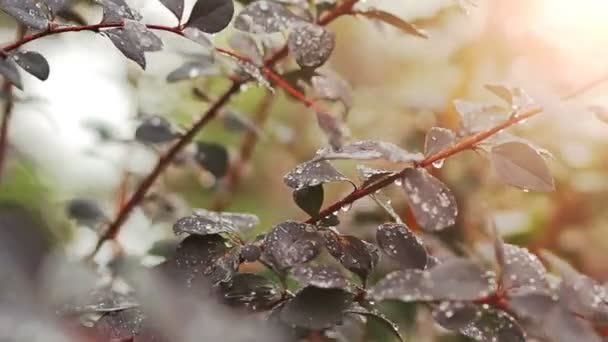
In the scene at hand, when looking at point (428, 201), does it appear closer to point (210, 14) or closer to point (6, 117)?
point (210, 14)

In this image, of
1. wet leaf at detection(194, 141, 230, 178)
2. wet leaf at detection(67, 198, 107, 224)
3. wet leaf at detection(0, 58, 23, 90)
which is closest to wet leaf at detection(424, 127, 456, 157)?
wet leaf at detection(0, 58, 23, 90)

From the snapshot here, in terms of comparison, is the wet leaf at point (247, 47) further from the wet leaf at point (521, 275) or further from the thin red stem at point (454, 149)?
the wet leaf at point (521, 275)

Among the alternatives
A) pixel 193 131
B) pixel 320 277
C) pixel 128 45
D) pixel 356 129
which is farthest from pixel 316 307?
pixel 356 129

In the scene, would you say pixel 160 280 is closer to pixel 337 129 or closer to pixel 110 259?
pixel 337 129

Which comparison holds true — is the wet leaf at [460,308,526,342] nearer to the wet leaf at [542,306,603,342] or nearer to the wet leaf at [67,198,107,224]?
the wet leaf at [542,306,603,342]

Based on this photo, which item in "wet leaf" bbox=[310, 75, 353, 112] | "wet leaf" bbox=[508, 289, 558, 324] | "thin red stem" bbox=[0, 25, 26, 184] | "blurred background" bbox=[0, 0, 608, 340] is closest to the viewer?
"wet leaf" bbox=[508, 289, 558, 324]

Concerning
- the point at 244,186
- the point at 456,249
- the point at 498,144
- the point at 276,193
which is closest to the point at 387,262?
the point at 456,249
